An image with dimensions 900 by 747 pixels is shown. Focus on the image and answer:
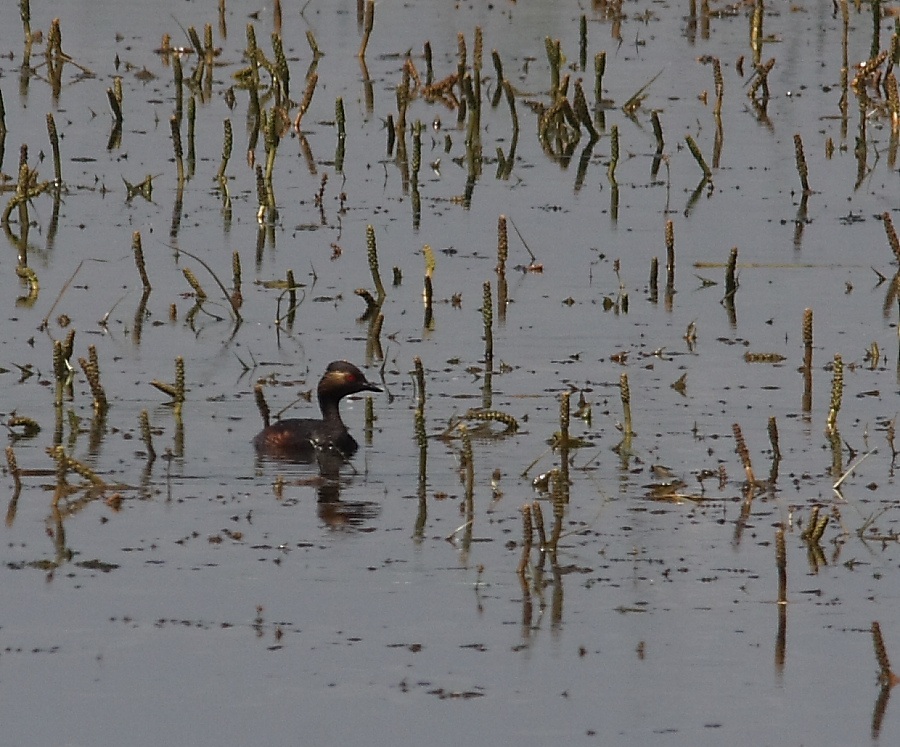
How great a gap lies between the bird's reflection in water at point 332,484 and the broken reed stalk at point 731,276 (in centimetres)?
435

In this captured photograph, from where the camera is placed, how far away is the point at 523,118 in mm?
22625

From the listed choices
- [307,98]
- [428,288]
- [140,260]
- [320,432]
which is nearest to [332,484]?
[320,432]

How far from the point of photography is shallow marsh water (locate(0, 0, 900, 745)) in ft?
26.9

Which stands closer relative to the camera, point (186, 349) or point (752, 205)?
point (186, 349)

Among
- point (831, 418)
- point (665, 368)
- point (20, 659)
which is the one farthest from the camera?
point (665, 368)

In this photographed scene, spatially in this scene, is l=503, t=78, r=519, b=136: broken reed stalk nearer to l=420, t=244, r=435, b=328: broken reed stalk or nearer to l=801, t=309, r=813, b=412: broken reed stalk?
l=420, t=244, r=435, b=328: broken reed stalk

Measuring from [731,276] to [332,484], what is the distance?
503 cm

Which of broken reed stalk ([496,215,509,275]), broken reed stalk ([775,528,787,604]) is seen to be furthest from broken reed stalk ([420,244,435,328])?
broken reed stalk ([775,528,787,604])

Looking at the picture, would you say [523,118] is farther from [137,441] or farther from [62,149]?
[137,441]

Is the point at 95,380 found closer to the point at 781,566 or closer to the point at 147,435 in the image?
the point at 147,435

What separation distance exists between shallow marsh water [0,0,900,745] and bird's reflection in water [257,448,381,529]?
0.04 m

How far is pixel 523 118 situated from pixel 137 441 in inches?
448

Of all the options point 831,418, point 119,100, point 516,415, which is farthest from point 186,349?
point 119,100

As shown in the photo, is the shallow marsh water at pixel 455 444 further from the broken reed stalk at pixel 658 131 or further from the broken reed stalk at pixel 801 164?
the broken reed stalk at pixel 658 131
